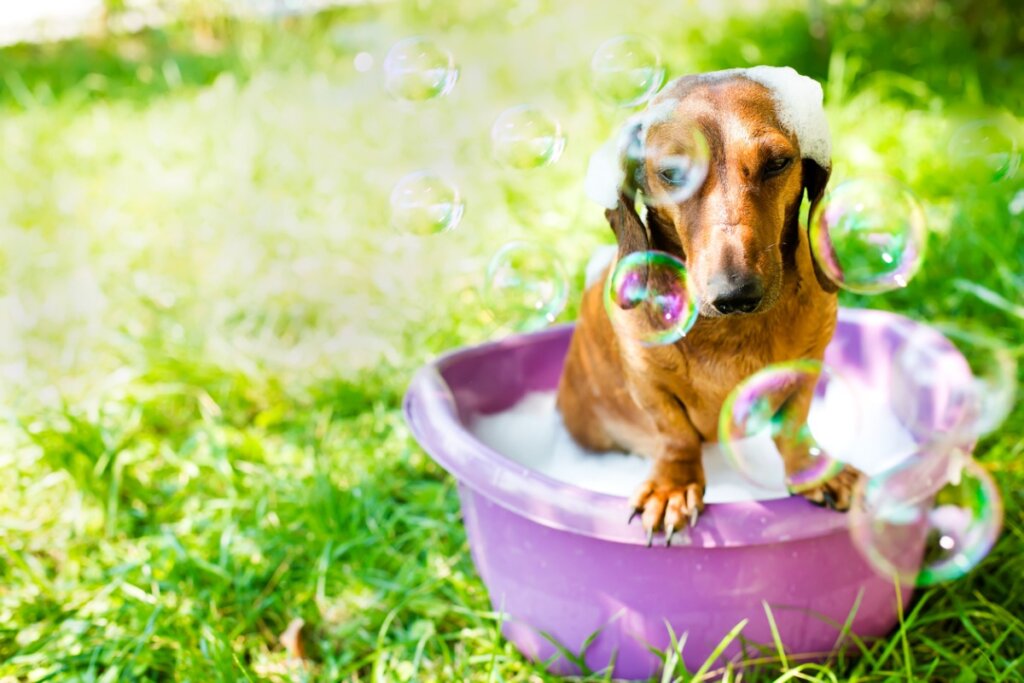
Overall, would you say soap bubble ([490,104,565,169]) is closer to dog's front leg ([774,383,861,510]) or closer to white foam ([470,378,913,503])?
white foam ([470,378,913,503])

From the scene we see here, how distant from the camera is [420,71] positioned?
8.74ft

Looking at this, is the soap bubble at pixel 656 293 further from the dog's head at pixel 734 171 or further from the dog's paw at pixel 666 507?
the dog's paw at pixel 666 507

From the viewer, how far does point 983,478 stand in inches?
81.2

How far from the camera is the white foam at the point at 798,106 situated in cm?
180

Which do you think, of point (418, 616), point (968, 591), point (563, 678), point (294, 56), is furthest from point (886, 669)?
point (294, 56)

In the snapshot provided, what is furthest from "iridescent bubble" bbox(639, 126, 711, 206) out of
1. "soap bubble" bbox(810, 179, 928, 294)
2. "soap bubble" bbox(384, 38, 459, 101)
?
"soap bubble" bbox(384, 38, 459, 101)

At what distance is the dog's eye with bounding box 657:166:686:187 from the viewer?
69.5 inches

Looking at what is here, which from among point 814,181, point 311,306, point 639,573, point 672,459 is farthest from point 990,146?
point 311,306

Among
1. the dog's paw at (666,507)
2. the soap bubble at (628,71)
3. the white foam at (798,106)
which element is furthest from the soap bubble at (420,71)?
the dog's paw at (666,507)

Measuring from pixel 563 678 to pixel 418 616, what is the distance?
1.31 ft

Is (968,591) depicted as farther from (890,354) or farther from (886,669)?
(890,354)

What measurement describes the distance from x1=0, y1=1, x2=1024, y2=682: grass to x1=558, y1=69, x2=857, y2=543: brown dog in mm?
404

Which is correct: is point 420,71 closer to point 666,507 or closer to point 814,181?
point 814,181

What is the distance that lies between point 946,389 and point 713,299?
94cm
